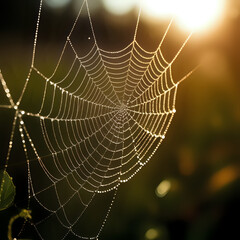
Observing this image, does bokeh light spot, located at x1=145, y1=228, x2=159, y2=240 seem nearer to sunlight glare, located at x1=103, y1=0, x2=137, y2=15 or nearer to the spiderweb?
the spiderweb

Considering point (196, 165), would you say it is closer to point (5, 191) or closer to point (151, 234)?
point (151, 234)

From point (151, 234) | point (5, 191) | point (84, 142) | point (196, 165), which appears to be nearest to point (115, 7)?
point (84, 142)

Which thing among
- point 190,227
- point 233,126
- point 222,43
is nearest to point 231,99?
point 233,126

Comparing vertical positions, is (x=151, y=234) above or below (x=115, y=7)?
below

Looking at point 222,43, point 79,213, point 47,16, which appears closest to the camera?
point 222,43

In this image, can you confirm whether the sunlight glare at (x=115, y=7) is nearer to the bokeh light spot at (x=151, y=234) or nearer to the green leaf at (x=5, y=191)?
the bokeh light spot at (x=151, y=234)

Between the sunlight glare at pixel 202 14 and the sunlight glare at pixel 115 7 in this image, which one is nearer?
the sunlight glare at pixel 202 14

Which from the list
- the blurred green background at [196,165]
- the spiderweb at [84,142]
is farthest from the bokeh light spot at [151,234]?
the spiderweb at [84,142]

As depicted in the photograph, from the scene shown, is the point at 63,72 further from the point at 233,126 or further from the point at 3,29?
the point at 3,29
